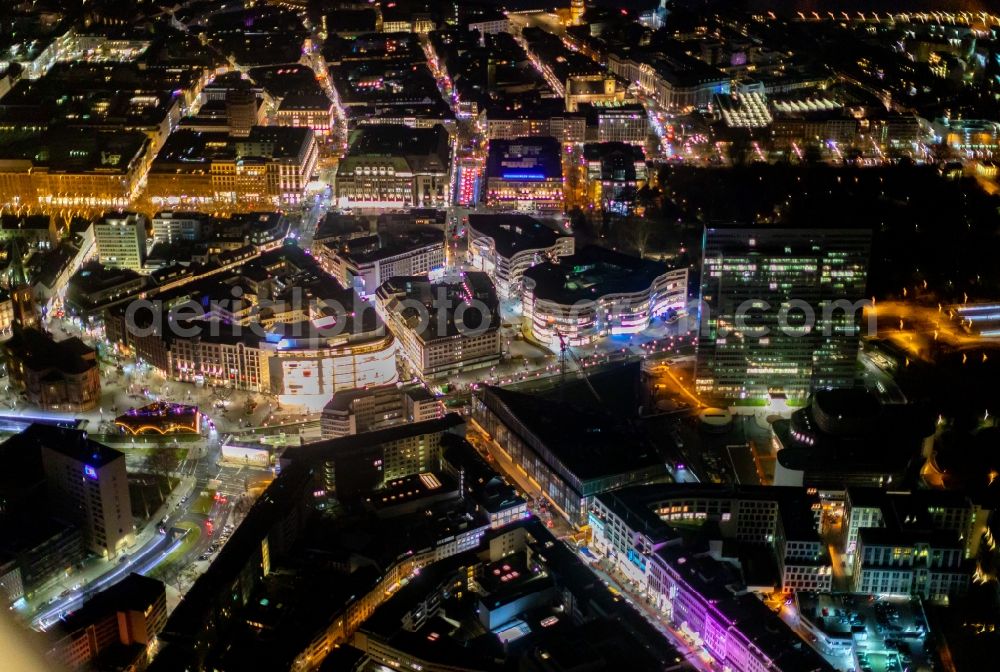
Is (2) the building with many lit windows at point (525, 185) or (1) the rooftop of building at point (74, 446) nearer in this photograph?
(1) the rooftop of building at point (74, 446)

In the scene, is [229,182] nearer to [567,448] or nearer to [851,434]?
[567,448]

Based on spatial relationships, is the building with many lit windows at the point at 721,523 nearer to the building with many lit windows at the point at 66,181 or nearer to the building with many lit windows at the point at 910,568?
the building with many lit windows at the point at 910,568

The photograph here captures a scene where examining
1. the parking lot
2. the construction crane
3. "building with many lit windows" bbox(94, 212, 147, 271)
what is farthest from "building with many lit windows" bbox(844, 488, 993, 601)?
"building with many lit windows" bbox(94, 212, 147, 271)

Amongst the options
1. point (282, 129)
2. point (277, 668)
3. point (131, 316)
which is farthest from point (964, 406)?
point (282, 129)

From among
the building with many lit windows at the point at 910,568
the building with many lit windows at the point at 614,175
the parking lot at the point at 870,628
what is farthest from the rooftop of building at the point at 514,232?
the parking lot at the point at 870,628

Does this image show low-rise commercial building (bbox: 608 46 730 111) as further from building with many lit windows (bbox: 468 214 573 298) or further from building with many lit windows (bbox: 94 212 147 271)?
building with many lit windows (bbox: 94 212 147 271)

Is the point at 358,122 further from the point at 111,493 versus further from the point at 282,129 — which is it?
the point at 111,493

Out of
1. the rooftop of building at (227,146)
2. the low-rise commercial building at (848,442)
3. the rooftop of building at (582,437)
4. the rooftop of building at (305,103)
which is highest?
the rooftop of building at (305,103)
